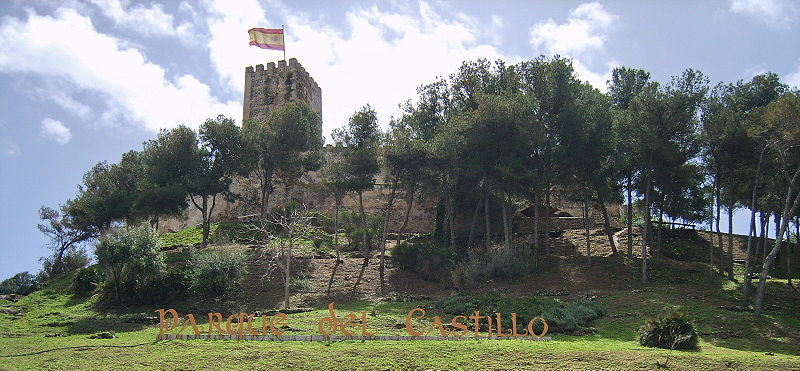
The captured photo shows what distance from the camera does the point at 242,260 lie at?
25.8m

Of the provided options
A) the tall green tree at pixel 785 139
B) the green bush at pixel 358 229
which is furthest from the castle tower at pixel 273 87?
the tall green tree at pixel 785 139

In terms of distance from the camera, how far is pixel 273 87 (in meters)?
47.8

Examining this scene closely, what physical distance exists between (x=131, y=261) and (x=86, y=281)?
4.22 meters

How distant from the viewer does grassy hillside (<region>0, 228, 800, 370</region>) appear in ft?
48.2

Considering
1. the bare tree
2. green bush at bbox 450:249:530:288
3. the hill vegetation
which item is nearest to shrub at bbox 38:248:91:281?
the hill vegetation

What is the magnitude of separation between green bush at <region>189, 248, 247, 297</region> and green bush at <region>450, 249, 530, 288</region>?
27.8 ft

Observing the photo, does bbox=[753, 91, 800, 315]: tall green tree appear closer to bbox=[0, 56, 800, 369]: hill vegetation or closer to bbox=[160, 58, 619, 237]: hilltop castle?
bbox=[0, 56, 800, 369]: hill vegetation

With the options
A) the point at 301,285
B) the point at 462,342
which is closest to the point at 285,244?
the point at 301,285

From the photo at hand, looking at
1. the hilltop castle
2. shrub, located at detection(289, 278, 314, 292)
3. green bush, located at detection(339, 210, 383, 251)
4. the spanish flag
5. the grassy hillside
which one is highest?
the spanish flag

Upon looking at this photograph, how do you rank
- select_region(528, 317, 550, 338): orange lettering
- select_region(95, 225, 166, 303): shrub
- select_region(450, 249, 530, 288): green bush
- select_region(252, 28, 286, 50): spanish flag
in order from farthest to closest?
select_region(252, 28, 286, 50): spanish flag
select_region(450, 249, 530, 288): green bush
select_region(95, 225, 166, 303): shrub
select_region(528, 317, 550, 338): orange lettering

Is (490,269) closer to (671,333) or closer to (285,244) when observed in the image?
(285,244)

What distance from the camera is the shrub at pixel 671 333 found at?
16.5 meters

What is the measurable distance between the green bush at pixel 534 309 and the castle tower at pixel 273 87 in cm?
2723

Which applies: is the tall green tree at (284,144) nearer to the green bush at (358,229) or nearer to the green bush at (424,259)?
the green bush at (358,229)
